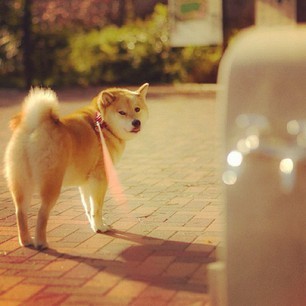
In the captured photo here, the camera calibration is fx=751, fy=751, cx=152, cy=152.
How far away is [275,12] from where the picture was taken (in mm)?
17094

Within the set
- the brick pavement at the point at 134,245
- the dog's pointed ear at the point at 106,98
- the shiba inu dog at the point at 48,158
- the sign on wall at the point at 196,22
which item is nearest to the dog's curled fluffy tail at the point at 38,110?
the shiba inu dog at the point at 48,158

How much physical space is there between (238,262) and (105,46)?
753 inches

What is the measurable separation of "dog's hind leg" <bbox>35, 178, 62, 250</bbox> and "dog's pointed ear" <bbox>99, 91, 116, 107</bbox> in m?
0.84

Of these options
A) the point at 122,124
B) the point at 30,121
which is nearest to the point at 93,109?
the point at 122,124

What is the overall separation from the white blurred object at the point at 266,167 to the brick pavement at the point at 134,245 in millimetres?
781

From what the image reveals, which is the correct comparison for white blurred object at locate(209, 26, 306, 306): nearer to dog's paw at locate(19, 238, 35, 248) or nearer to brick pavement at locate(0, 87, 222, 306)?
brick pavement at locate(0, 87, 222, 306)

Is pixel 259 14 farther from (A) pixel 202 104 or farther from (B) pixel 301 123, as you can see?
(B) pixel 301 123

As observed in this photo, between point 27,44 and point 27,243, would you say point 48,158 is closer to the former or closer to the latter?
point 27,243

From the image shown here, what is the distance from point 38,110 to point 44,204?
2.08 ft

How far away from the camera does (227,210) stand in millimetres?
3131

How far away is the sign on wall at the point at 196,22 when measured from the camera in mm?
19172

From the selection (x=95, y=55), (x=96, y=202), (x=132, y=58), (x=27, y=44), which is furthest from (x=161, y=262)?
(x=95, y=55)

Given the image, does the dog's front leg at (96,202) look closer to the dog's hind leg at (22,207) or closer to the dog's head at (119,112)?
the dog's head at (119,112)

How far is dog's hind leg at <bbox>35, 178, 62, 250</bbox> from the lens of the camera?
5016 millimetres
